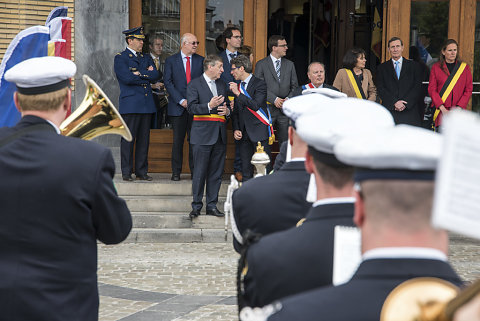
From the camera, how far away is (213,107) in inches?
401

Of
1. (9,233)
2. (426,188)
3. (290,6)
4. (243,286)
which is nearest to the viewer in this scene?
(426,188)

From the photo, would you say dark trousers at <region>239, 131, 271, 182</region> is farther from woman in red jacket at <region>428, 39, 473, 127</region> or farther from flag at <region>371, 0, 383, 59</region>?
flag at <region>371, 0, 383, 59</region>

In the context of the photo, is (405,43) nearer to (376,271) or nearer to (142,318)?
(142,318)

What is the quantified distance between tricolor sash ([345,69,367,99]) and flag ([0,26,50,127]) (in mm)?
5853

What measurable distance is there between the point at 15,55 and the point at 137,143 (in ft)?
17.3

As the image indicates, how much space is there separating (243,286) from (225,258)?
250 inches

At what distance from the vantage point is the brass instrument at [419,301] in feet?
4.90

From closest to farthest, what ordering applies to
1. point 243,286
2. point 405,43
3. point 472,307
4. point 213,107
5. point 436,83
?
point 472,307
point 243,286
point 213,107
point 436,83
point 405,43

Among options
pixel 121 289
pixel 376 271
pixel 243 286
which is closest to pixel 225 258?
pixel 121 289

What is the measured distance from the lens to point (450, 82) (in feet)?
36.8

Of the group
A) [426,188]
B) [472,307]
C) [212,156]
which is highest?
[426,188]

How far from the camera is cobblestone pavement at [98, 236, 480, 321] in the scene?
665cm

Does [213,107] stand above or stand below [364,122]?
below

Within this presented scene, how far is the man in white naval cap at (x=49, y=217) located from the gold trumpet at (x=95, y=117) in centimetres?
40
